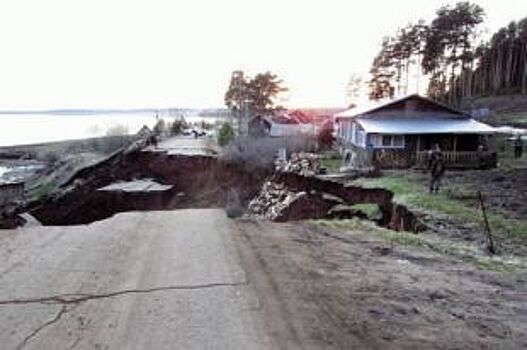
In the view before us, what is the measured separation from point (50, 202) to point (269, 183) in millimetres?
13387

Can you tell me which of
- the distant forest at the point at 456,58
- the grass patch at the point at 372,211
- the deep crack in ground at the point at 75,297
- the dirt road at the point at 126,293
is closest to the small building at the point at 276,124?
the distant forest at the point at 456,58

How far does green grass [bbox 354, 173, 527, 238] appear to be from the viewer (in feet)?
49.0

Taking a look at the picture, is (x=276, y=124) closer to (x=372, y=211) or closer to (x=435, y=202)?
(x=372, y=211)

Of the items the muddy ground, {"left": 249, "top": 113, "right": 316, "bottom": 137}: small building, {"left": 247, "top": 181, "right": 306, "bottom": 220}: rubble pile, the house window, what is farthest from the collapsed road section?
{"left": 249, "top": 113, "right": 316, "bottom": 137}: small building

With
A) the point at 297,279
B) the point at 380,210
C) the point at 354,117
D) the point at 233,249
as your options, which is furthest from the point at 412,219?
the point at 354,117

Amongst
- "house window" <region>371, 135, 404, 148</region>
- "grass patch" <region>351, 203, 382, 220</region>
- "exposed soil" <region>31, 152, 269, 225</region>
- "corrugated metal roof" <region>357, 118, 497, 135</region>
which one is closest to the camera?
"grass patch" <region>351, 203, 382, 220</region>

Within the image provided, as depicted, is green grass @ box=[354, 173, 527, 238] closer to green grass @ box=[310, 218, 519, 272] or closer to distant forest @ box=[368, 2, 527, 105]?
green grass @ box=[310, 218, 519, 272]

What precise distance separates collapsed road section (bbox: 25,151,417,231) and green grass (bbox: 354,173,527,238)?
0.74 m

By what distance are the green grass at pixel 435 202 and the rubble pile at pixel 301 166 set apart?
5.41 meters

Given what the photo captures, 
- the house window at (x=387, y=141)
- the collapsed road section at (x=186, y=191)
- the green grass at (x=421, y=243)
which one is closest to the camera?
the green grass at (x=421, y=243)

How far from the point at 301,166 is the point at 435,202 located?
16.3 m

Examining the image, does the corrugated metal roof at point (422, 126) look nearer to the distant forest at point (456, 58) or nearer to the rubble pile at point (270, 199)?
the rubble pile at point (270, 199)

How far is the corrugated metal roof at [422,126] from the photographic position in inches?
1386

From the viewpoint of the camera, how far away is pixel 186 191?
4303 cm
